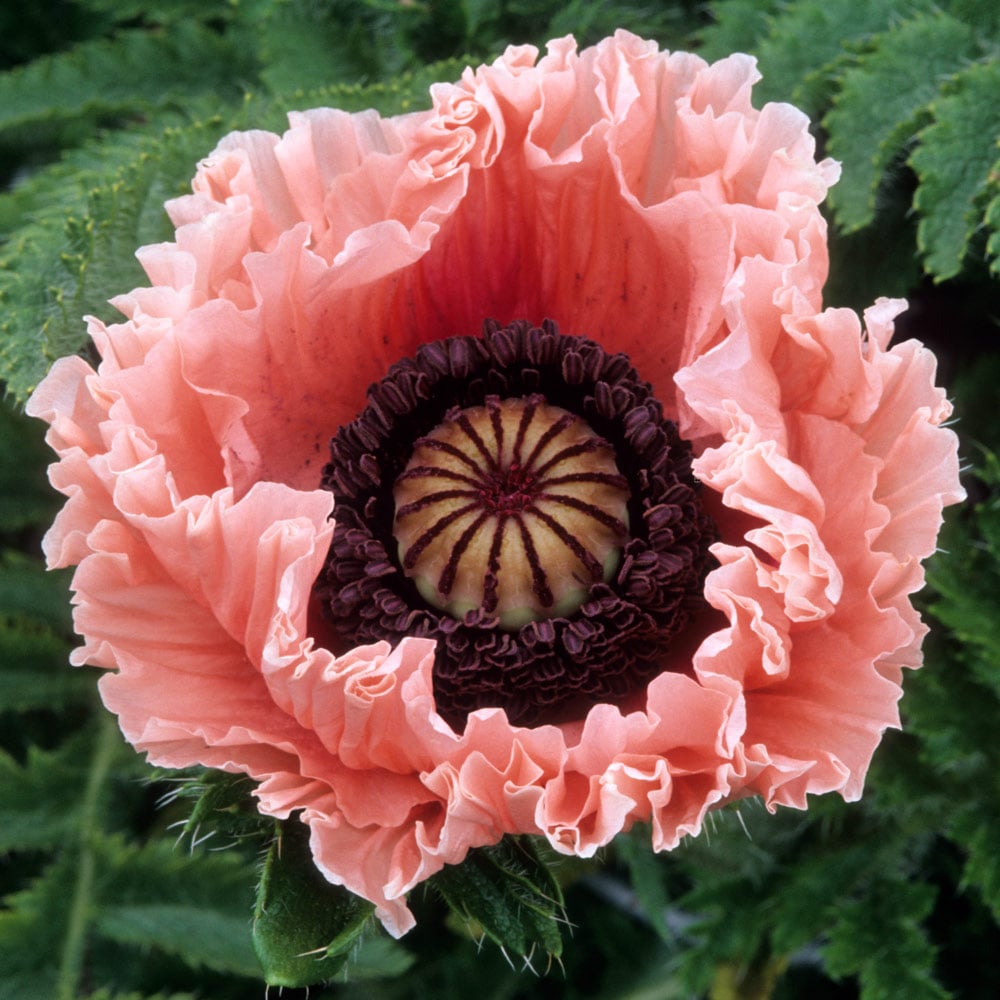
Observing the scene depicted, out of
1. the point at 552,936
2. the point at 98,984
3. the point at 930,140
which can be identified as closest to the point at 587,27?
the point at 930,140

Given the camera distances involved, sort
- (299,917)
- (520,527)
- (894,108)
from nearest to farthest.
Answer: (299,917) → (520,527) → (894,108)

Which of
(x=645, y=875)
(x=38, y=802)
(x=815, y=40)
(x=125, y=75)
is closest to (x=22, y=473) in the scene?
(x=38, y=802)

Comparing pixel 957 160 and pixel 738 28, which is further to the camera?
pixel 738 28

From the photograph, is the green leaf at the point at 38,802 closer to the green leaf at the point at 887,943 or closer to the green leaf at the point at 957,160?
the green leaf at the point at 887,943

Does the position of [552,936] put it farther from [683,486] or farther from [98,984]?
[98,984]

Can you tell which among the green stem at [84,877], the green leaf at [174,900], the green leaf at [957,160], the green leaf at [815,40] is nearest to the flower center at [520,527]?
the green leaf at [957,160]

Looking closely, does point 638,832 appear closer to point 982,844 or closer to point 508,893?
point 982,844

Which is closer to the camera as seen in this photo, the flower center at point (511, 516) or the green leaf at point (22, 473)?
the flower center at point (511, 516)
